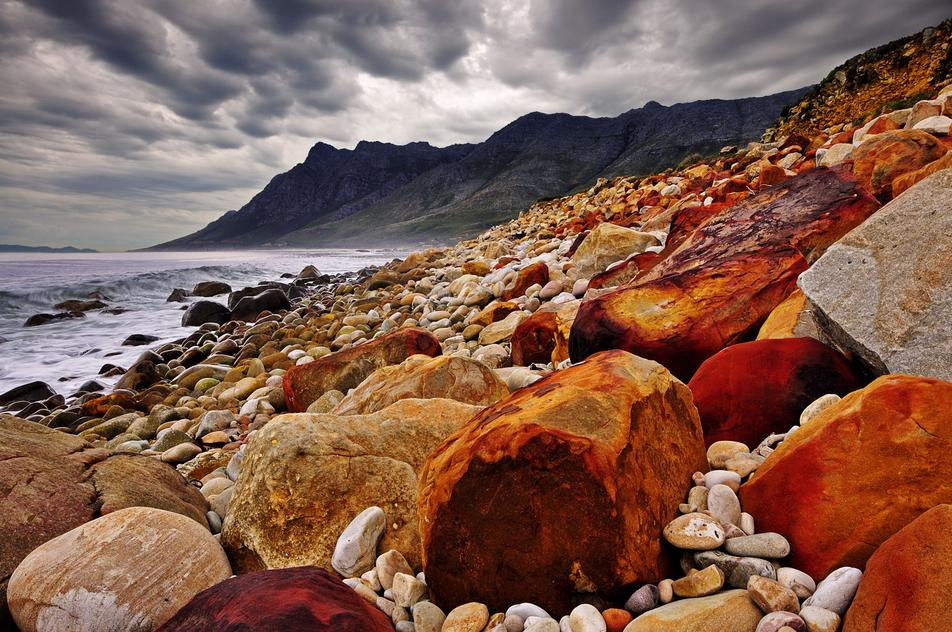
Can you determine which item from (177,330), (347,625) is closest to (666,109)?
(177,330)

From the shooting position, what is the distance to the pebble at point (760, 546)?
1.51 metres

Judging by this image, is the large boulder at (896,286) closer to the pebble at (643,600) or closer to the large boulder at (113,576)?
the pebble at (643,600)

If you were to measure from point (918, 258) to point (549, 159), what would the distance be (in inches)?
5427

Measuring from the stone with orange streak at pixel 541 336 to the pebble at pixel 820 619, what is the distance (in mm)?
3125

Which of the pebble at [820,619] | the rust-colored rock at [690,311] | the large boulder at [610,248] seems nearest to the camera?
the pebble at [820,619]

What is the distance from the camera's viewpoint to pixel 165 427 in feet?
18.8

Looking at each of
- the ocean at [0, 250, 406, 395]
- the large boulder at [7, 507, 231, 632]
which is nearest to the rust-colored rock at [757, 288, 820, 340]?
the large boulder at [7, 507, 231, 632]

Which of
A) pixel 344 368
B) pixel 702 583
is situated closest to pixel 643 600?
pixel 702 583

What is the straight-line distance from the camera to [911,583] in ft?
3.92

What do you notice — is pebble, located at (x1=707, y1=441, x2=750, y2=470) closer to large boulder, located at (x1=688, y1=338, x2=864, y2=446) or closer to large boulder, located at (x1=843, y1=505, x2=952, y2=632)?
large boulder, located at (x1=688, y1=338, x2=864, y2=446)

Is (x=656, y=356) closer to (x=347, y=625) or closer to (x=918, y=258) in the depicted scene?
(x=918, y=258)

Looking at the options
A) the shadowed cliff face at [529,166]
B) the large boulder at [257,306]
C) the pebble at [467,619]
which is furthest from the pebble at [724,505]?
the shadowed cliff face at [529,166]

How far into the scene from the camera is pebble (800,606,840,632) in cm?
125

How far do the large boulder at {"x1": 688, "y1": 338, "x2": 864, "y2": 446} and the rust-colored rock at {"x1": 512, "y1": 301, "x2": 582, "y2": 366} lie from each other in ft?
6.62
